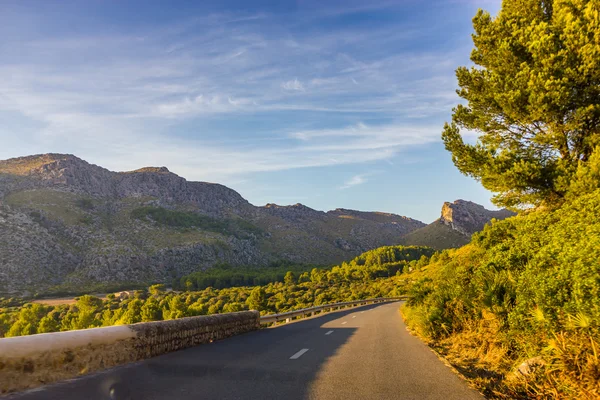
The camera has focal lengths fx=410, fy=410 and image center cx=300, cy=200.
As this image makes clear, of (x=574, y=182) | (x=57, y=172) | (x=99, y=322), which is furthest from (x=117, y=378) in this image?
(x=57, y=172)

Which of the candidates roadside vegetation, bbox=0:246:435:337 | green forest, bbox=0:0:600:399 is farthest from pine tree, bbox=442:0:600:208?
roadside vegetation, bbox=0:246:435:337

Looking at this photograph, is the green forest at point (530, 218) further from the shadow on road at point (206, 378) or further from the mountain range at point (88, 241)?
the mountain range at point (88, 241)

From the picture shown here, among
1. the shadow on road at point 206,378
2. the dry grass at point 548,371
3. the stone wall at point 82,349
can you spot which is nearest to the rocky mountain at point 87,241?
the stone wall at point 82,349

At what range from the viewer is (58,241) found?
124m

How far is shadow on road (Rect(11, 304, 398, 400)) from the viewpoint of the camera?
5.66m

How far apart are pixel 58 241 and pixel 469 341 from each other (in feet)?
451

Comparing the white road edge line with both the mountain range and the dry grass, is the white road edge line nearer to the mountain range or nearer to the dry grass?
the dry grass

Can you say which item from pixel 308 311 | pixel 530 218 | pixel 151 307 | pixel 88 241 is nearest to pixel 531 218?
pixel 530 218

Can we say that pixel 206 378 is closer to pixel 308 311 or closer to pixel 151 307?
pixel 308 311

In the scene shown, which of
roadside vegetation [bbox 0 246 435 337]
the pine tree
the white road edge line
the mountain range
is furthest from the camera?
the mountain range

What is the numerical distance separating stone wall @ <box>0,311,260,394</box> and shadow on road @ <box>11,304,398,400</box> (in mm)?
260

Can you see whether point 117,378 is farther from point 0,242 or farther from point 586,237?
point 0,242

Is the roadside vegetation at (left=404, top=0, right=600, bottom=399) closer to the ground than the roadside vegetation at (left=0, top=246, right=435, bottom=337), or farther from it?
farther from it

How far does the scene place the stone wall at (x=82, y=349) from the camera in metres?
5.65
